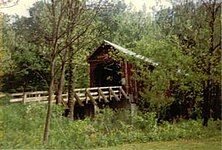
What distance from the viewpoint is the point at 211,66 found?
19422 millimetres

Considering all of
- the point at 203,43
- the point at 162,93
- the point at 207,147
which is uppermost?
the point at 203,43

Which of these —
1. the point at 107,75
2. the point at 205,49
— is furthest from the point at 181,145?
the point at 107,75

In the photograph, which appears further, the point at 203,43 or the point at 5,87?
the point at 5,87

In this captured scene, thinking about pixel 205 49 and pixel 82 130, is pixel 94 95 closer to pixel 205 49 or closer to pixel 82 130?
pixel 205 49

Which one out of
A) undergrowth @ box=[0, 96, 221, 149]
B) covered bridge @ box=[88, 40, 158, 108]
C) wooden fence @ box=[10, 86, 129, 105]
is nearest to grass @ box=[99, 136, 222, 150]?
undergrowth @ box=[0, 96, 221, 149]

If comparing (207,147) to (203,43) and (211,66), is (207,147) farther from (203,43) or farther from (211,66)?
(203,43)

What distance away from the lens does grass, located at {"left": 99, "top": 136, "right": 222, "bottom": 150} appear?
45.3 ft

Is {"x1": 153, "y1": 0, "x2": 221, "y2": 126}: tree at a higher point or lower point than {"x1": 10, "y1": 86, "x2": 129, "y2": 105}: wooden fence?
higher

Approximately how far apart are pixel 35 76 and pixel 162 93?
18.3 metres

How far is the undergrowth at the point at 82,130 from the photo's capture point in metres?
14.3

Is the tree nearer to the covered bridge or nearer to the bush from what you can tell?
the bush

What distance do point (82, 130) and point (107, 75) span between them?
65.9 feet

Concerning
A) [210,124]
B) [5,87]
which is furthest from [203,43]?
[5,87]

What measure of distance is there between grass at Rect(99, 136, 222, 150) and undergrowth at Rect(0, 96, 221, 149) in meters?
0.80
